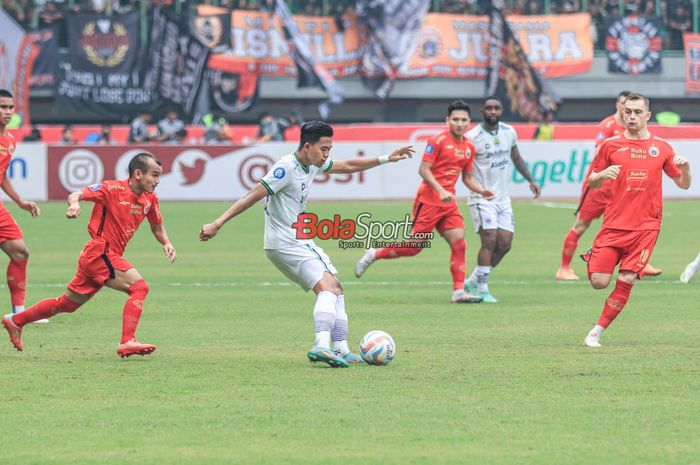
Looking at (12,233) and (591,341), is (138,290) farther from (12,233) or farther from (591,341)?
(591,341)

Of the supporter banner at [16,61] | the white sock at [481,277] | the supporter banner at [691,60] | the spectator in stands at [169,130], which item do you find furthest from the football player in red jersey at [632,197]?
the supporter banner at [691,60]

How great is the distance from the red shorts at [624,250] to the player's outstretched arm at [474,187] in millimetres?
3600

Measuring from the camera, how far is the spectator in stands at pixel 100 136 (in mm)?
37438

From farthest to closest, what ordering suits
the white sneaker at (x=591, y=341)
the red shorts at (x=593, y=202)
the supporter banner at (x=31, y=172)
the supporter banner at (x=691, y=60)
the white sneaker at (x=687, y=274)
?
the supporter banner at (x=691, y=60) → the supporter banner at (x=31, y=172) → the red shorts at (x=593, y=202) → the white sneaker at (x=687, y=274) → the white sneaker at (x=591, y=341)

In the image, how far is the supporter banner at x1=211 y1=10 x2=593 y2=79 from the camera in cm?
4481

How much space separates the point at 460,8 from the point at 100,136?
13.9m

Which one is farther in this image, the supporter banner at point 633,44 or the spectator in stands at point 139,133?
the supporter banner at point 633,44

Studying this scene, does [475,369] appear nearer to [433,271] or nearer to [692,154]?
[433,271]

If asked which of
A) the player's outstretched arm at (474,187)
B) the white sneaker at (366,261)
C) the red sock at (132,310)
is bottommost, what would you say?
the white sneaker at (366,261)

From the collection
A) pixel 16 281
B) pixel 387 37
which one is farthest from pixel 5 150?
pixel 387 37

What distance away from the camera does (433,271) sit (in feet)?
60.0

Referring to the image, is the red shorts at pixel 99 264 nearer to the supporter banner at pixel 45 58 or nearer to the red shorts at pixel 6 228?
the red shorts at pixel 6 228

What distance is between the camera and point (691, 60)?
4669 centimetres

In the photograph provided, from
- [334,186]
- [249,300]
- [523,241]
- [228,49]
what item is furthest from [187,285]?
[228,49]
